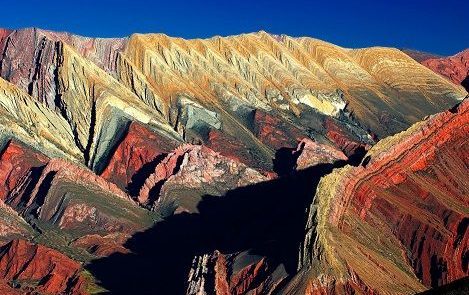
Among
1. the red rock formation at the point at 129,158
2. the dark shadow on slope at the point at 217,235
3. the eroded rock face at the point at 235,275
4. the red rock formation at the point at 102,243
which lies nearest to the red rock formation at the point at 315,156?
the dark shadow on slope at the point at 217,235

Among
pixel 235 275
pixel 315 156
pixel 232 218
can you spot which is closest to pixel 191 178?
pixel 232 218

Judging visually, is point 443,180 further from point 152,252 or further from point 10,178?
point 10,178

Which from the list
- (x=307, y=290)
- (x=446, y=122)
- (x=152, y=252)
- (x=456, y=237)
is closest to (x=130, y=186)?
(x=152, y=252)

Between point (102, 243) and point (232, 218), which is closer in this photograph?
point (102, 243)

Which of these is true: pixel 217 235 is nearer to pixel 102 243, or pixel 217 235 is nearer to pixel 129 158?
pixel 102 243

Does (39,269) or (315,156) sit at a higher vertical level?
(315,156)

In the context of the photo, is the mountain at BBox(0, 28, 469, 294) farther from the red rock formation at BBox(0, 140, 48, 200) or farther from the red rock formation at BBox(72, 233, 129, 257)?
the red rock formation at BBox(72, 233, 129, 257)

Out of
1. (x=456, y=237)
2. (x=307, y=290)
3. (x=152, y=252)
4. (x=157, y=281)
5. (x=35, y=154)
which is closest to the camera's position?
(x=307, y=290)
